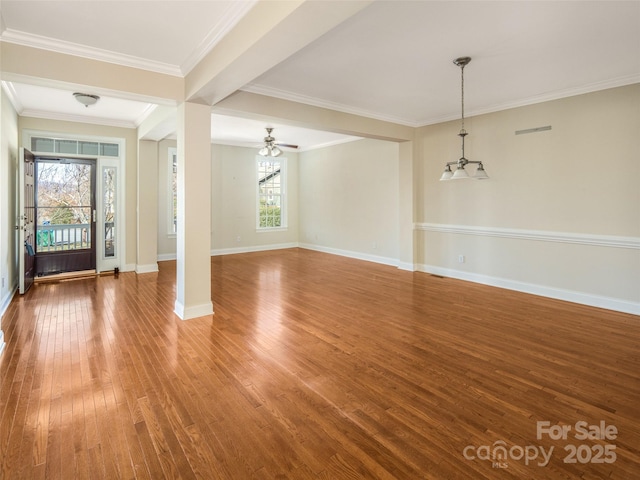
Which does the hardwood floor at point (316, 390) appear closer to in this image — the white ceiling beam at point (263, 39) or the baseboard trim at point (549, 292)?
the baseboard trim at point (549, 292)

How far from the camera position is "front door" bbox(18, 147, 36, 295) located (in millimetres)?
4801

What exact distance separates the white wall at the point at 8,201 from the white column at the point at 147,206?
176cm

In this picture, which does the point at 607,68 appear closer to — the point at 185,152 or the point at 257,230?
the point at 185,152

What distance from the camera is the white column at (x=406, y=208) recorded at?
21.3ft

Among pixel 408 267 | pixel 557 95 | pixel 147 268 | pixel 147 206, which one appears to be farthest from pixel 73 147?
pixel 557 95

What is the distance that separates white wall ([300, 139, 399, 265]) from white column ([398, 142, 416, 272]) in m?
0.40

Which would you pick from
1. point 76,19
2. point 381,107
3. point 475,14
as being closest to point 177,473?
point 76,19

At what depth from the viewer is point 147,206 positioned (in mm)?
6484

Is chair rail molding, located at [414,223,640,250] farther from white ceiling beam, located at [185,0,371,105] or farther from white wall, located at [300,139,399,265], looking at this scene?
white ceiling beam, located at [185,0,371,105]

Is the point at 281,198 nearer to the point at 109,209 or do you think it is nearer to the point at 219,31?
the point at 109,209

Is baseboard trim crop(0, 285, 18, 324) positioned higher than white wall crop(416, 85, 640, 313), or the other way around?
white wall crop(416, 85, 640, 313)

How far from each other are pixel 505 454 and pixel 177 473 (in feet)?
5.61

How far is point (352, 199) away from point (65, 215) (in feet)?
18.9

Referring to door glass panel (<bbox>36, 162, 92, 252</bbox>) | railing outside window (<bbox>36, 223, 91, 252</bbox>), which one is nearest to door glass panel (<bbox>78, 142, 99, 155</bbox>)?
door glass panel (<bbox>36, 162, 92, 252</bbox>)
